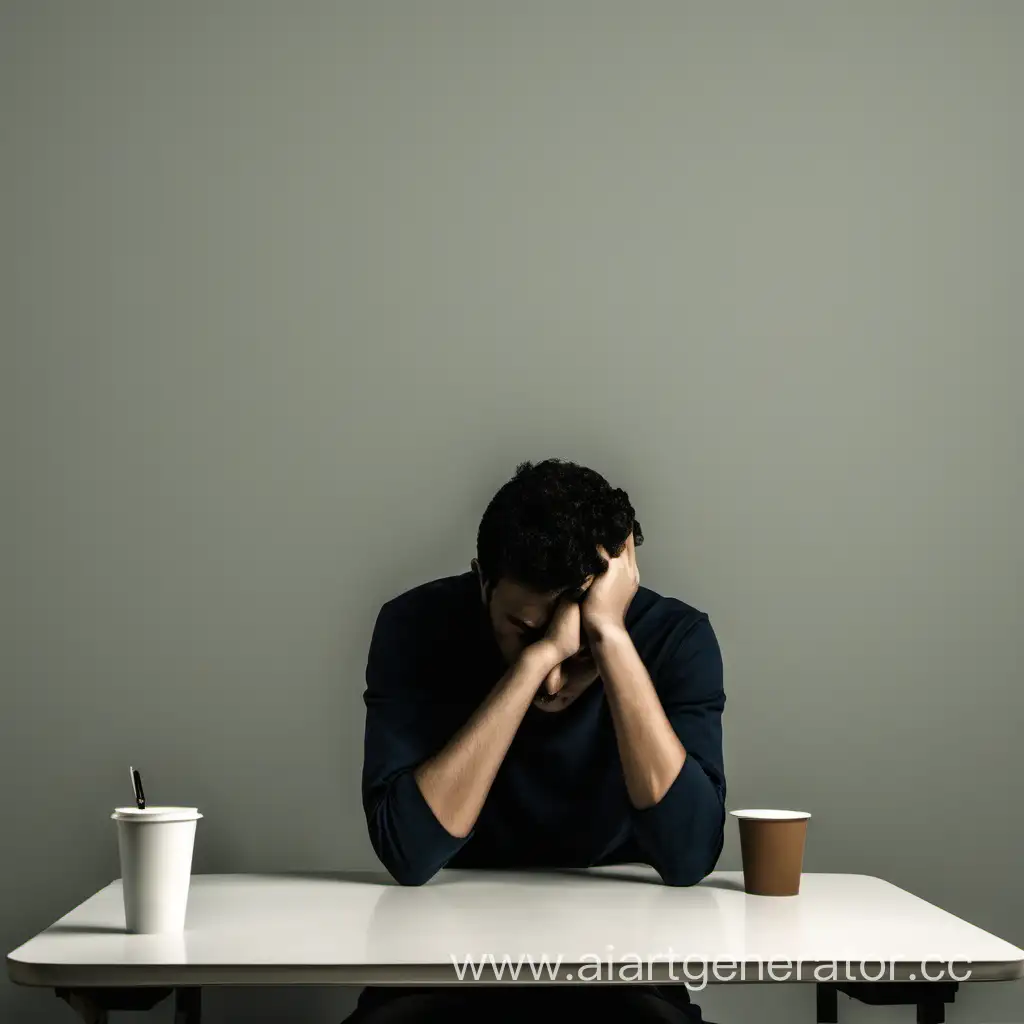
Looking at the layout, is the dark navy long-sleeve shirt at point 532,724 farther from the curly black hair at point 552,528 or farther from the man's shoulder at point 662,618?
the curly black hair at point 552,528

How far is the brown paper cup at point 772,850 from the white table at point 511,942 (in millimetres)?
19

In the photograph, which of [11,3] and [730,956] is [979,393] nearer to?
[730,956]

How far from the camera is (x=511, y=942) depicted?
1203 mm

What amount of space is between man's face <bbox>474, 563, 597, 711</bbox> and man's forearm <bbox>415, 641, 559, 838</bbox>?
7 centimetres

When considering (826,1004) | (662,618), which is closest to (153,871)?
(662,618)

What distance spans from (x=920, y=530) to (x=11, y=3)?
2.10 metres

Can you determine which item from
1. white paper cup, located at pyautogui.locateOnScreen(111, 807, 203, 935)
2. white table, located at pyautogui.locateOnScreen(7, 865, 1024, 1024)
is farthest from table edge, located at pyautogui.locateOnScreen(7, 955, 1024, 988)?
white paper cup, located at pyautogui.locateOnScreen(111, 807, 203, 935)

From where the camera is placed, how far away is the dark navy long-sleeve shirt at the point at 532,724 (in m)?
1.64

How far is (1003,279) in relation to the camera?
2369mm

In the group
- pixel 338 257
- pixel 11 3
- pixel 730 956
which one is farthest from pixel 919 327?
pixel 11 3

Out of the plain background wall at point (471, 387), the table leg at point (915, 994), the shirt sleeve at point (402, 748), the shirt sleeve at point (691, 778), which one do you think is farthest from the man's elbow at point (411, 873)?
the plain background wall at point (471, 387)

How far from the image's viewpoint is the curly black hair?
5.14 ft

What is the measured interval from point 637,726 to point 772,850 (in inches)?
8.9

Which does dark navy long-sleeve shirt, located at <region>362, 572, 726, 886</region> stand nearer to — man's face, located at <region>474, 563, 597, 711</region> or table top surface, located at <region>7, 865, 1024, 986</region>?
man's face, located at <region>474, 563, 597, 711</region>
